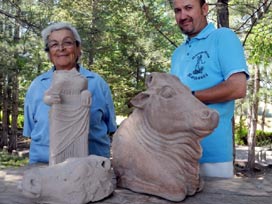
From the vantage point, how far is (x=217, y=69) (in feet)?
7.08

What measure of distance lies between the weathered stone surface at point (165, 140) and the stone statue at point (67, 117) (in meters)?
0.27

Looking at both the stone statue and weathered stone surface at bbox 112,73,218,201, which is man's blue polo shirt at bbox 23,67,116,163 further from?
weathered stone surface at bbox 112,73,218,201

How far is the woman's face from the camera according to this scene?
2.29 meters

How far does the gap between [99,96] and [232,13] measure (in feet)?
30.3

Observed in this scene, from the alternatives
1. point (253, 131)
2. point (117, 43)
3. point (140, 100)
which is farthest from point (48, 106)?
point (253, 131)

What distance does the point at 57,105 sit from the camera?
78.7 inches

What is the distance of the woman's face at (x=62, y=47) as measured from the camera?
2.29 meters

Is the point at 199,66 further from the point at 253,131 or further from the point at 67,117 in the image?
the point at 253,131

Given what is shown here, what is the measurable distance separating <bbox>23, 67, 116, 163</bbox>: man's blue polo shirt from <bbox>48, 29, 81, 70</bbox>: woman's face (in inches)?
9.9

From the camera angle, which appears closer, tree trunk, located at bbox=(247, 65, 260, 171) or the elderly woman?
the elderly woman

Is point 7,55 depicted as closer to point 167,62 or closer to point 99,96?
point 167,62

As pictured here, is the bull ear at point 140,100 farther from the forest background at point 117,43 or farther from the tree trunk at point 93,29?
the tree trunk at point 93,29

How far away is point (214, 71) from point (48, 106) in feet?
3.33

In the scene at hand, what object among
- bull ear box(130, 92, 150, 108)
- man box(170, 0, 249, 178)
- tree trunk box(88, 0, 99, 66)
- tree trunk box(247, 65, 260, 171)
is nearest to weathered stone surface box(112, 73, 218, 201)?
bull ear box(130, 92, 150, 108)
